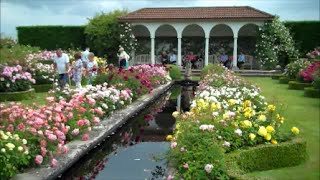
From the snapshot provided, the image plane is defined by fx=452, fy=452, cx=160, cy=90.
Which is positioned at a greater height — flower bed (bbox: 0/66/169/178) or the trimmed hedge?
the trimmed hedge

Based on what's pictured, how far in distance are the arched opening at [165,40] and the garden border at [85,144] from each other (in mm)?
18760

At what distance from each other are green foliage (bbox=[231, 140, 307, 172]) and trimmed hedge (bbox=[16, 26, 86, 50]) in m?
28.0

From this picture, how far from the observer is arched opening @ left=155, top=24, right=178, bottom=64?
1262 inches

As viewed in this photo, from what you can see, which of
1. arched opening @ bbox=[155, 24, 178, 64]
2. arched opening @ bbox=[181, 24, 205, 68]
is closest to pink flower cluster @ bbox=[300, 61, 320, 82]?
arched opening @ bbox=[181, 24, 205, 68]

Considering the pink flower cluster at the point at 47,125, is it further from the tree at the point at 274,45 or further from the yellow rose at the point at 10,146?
the tree at the point at 274,45

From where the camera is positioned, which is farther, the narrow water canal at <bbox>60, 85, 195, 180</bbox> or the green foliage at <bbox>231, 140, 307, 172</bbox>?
the narrow water canal at <bbox>60, 85, 195, 180</bbox>

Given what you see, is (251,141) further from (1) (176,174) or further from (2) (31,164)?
(2) (31,164)

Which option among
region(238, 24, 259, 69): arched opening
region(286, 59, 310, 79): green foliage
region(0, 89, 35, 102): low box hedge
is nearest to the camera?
region(0, 89, 35, 102): low box hedge

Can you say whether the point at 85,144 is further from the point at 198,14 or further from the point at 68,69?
the point at 198,14

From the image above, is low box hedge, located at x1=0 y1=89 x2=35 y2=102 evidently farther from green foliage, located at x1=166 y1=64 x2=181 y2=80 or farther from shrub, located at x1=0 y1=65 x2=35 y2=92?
green foliage, located at x1=166 y1=64 x2=181 y2=80

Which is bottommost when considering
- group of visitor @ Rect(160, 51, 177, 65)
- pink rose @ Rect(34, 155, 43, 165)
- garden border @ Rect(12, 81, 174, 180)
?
garden border @ Rect(12, 81, 174, 180)

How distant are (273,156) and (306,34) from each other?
83.3 ft

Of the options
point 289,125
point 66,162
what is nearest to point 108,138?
point 66,162

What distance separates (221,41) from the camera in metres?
31.4
